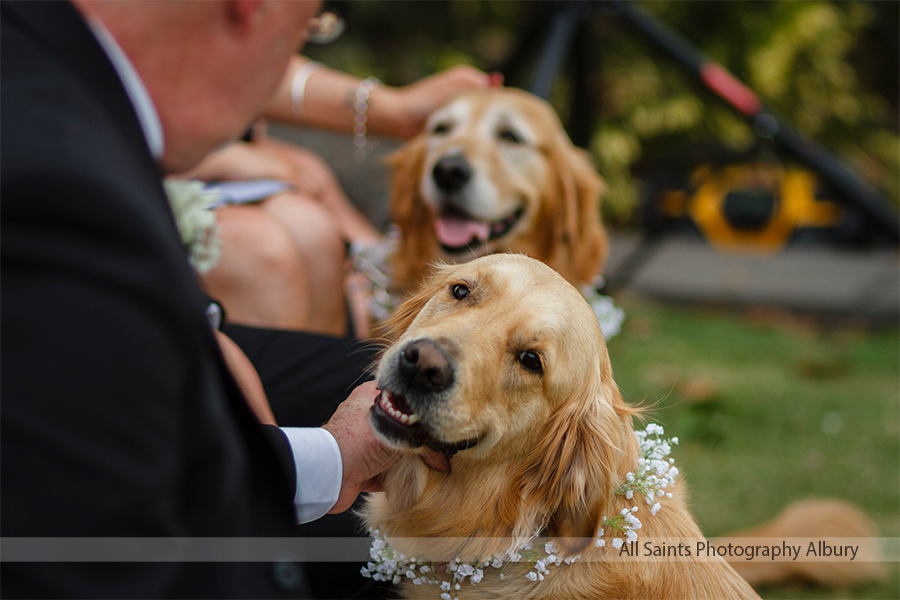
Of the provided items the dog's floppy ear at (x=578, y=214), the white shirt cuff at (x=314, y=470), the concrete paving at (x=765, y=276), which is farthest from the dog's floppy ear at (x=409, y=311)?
the concrete paving at (x=765, y=276)

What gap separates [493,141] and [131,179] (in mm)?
2015

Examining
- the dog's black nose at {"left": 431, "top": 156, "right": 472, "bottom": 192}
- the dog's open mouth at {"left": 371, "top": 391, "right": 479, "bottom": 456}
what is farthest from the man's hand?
the dog's black nose at {"left": 431, "top": 156, "right": 472, "bottom": 192}

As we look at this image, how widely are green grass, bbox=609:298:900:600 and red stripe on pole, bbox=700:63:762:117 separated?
152 centimetres

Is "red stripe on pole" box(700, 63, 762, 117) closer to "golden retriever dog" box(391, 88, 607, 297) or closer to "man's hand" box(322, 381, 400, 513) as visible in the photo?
"golden retriever dog" box(391, 88, 607, 297)

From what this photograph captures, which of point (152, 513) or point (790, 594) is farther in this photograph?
point (790, 594)

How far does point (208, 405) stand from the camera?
2.45ft

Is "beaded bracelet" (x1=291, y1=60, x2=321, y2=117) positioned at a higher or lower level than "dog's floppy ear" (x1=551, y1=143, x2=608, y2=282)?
higher

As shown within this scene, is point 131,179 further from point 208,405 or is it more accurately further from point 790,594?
point 790,594

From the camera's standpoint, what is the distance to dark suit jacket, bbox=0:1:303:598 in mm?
618

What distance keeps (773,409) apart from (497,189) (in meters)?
2.11

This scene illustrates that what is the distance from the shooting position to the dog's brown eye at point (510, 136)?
2580mm

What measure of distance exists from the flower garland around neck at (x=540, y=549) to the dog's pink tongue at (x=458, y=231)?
122 centimetres

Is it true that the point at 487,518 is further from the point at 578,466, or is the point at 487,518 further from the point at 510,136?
the point at 510,136

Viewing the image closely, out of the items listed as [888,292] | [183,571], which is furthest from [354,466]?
[888,292]
